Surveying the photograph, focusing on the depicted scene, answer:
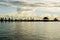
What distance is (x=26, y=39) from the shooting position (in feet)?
242

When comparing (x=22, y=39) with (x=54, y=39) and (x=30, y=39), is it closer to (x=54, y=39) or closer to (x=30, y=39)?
(x=30, y=39)

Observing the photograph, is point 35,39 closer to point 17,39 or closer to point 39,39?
point 39,39

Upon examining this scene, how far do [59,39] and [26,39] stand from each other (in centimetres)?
1174

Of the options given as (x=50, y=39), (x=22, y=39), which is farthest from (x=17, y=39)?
(x=50, y=39)

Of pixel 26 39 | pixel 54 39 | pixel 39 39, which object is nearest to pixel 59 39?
pixel 54 39

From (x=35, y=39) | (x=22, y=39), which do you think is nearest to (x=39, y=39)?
(x=35, y=39)

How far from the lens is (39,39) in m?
73.8

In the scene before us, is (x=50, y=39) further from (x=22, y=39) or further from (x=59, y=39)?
(x=22, y=39)

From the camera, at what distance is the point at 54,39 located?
74.4 m

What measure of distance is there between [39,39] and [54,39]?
18.0 ft

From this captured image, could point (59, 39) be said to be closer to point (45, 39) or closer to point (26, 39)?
point (45, 39)

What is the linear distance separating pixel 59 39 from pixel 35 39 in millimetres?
8535

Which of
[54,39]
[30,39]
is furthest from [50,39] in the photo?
[30,39]

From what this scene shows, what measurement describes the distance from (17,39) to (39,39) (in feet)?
25.7
